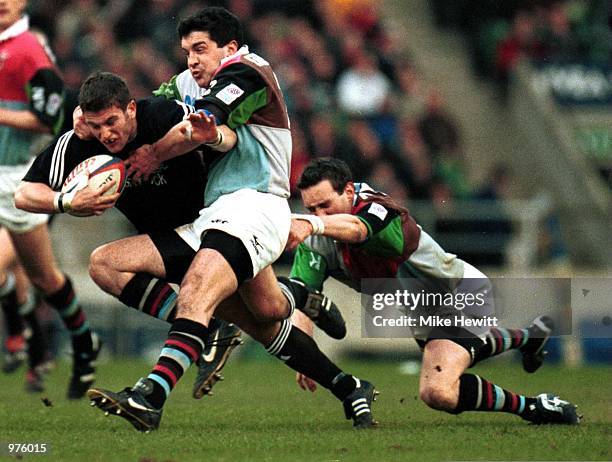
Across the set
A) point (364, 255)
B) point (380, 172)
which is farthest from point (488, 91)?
point (364, 255)

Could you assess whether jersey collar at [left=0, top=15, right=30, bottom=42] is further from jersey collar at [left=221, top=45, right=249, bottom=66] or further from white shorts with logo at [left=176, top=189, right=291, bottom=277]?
white shorts with logo at [left=176, top=189, right=291, bottom=277]

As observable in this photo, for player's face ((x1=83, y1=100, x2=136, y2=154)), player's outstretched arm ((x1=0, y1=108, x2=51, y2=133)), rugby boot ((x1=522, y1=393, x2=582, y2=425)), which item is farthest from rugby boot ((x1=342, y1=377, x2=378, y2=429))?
player's outstretched arm ((x1=0, y1=108, x2=51, y2=133))

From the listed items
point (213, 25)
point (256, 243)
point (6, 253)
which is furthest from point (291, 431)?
point (6, 253)

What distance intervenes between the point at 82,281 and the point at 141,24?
13.0ft

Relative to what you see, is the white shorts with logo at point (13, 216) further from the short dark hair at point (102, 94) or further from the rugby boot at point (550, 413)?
the rugby boot at point (550, 413)

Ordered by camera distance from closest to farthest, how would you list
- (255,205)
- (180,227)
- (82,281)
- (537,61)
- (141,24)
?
(255,205)
(180,227)
(82,281)
(141,24)
(537,61)

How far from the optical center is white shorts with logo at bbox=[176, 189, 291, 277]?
718 centimetres

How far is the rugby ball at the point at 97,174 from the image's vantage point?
23.2 ft

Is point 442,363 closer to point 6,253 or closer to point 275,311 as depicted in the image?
point 275,311

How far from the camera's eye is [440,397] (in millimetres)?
7695

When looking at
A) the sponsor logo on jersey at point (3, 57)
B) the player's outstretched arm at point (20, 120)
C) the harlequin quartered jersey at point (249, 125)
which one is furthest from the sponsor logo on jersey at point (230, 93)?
the sponsor logo on jersey at point (3, 57)

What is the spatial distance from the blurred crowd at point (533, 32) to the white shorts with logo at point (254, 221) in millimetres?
11948

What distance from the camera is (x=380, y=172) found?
15734 millimetres

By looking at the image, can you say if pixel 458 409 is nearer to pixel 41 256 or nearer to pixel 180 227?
pixel 180 227
